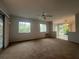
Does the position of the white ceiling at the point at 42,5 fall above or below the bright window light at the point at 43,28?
above

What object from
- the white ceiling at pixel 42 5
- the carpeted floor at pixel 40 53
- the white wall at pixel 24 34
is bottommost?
the carpeted floor at pixel 40 53

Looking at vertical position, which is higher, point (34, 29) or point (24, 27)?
point (24, 27)

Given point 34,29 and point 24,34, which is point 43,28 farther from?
point 24,34

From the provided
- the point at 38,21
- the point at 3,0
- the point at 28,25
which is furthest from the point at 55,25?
the point at 3,0

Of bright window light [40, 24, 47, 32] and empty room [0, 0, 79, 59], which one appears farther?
bright window light [40, 24, 47, 32]

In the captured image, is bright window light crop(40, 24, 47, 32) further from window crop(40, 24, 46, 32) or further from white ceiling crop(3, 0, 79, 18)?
white ceiling crop(3, 0, 79, 18)

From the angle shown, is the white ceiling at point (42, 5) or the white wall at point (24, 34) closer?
the white ceiling at point (42, 5)

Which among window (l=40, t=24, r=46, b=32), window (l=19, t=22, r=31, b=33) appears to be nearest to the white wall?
window (l=19, t=22, r=31, b=33)

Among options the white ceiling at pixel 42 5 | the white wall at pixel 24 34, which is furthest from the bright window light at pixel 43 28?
the white ceiling at pixel 42 5

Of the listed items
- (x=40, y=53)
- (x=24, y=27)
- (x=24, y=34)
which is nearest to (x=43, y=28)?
(x=24, y=27)

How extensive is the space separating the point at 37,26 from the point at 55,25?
4469 millimetres

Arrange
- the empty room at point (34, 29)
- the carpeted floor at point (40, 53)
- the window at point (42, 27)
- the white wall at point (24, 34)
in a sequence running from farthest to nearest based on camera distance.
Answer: the window at point (42, 27)
the white wall at point (24, 34)
the empty room at point (34, 29)
the carpeted floor at point (40, 53)

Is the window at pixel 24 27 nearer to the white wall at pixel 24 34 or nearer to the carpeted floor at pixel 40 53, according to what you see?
the white wall at pixel 24 34

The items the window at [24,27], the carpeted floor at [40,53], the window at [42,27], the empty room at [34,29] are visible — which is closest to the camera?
the carpeted floor at [40,53]
